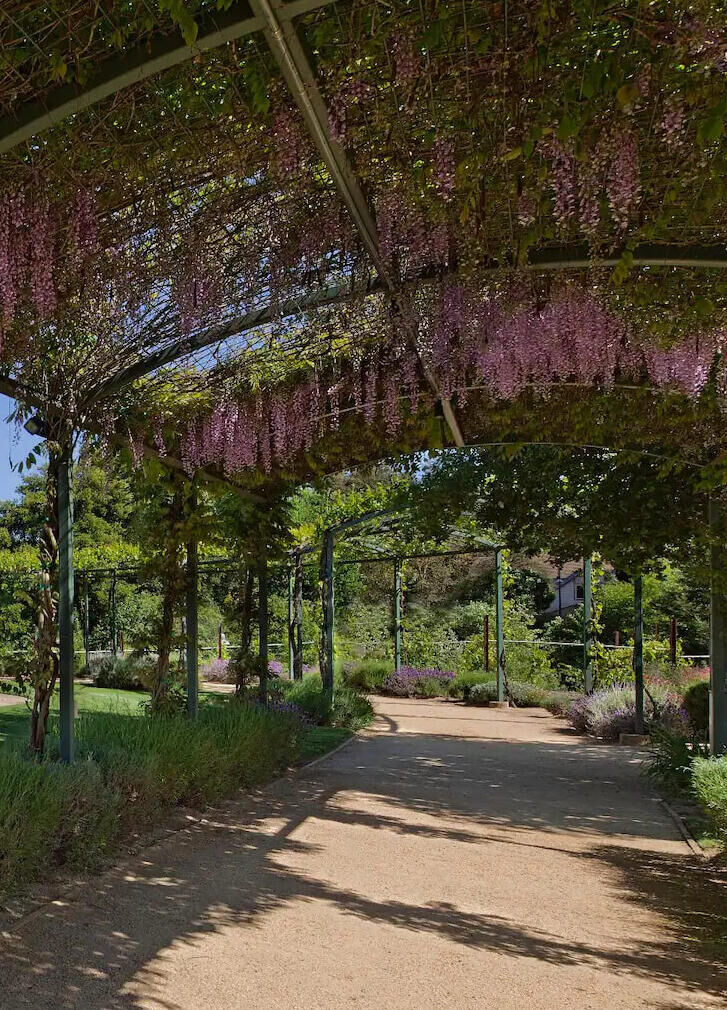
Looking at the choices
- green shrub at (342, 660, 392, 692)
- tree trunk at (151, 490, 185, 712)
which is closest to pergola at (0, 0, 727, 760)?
tree trunk at (151, 490, 185, 712)

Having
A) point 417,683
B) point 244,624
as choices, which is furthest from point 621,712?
point 417,683

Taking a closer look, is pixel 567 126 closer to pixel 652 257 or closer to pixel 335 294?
pixel 652 257

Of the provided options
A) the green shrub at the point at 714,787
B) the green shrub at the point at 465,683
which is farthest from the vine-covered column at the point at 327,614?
the green shrub at the point at 714,787

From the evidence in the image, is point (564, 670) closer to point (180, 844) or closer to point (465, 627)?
point (465, 627)

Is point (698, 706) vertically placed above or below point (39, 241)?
below

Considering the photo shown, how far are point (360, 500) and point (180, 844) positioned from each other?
7.11 metres

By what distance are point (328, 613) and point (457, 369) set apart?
235 inches

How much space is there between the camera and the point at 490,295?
4145 millimetres

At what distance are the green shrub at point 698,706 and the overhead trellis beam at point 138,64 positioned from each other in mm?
7784

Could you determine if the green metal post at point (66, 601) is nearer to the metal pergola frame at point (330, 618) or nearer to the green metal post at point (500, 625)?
the metal pergola frame at point (330, 618)

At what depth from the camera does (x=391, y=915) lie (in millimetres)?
3613

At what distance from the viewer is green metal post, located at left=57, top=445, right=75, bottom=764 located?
4.27 m

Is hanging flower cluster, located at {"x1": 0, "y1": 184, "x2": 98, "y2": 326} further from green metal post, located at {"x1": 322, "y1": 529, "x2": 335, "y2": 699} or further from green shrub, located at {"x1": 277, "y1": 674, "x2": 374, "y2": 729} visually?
green metal post, located at {"x1": 322, "y1": 529, "x2": 335, "y2": 699}

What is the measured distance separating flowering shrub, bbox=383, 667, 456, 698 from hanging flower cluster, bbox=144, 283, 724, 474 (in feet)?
29.9
